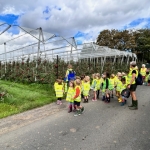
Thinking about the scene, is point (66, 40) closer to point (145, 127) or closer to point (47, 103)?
point (47, 103)

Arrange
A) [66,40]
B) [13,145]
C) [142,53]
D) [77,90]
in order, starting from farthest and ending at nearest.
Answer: [142,53] → [66,40] → [77,90] → [13,145]

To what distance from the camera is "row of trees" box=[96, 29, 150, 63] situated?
3259cm

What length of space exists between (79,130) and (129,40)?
30.2 meters

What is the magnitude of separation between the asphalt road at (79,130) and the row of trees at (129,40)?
27693 millimetres

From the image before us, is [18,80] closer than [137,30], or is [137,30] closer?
[18,80]

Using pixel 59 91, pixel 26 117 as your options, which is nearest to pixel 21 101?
pixel 59 91

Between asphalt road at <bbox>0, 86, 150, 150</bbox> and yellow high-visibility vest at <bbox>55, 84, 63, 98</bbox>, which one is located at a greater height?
yellow high-visibility vest at <bbox>55, 84, 63, 98</bbox>

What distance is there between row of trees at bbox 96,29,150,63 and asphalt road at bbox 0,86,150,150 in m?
27.7

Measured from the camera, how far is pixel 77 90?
6266mm

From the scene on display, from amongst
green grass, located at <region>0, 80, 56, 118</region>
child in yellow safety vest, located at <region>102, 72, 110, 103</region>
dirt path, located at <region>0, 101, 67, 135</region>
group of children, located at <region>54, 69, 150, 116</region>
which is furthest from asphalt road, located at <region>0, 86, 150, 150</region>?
child in yellow safety vest, located at <region>102, 72, 110, 103</region>

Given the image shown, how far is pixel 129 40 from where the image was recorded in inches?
1278

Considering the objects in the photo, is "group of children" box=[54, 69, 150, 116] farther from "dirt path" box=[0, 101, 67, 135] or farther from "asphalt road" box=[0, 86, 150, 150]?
"asphalt road" box=[0, 86, 150, 150]

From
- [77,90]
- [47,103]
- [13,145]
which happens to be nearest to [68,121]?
[77,90]

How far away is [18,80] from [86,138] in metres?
10.0
